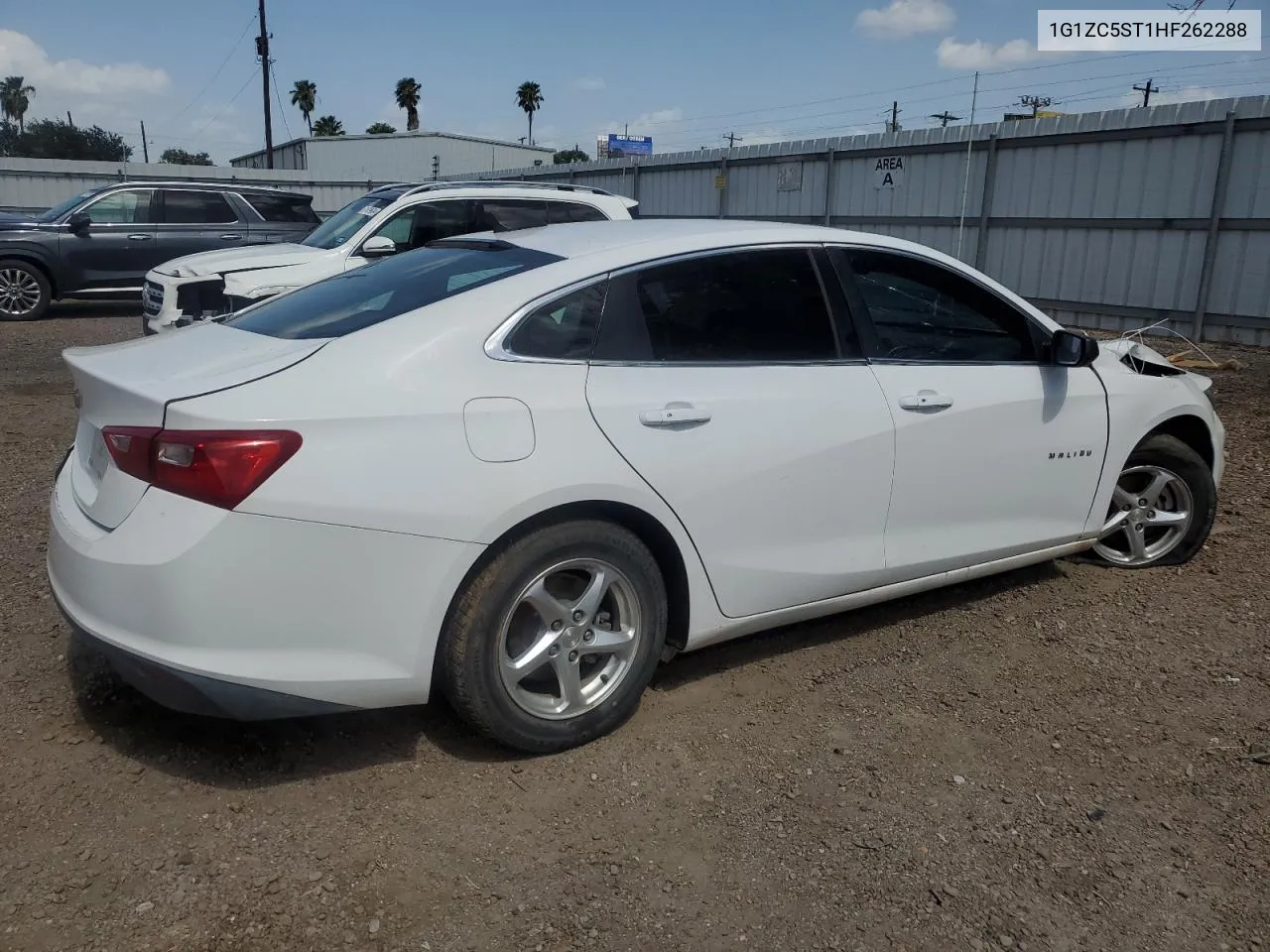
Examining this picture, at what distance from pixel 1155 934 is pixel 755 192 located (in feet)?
50.3

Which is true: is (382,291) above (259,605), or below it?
above

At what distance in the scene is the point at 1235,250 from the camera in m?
10.4

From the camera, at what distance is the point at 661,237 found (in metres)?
3.46

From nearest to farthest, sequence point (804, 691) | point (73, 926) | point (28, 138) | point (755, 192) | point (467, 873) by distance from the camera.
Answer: point (73, 926), point (467, 873), point (804, 691), point (755, 192), point (28, 138)

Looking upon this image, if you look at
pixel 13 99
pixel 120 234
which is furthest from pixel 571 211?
pixel 13 99

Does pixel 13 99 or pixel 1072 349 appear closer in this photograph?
pixel 1072 349

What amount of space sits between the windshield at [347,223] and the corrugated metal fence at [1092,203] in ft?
23.8

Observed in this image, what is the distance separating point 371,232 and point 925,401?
7.41m

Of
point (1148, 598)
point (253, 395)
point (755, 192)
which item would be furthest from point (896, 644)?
point (755, 192)

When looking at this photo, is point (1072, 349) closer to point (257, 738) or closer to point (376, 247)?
A: point (257, 738)

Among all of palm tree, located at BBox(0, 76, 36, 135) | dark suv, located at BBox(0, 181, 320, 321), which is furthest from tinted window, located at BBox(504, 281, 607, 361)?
palm tree, located at BBox(0, 76, 36, 135)

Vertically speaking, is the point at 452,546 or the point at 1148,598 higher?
the point at 452,546

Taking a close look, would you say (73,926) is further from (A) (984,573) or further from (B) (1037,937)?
(A) (984,573)

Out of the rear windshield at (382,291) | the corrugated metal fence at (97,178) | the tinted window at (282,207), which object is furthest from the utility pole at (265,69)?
the rear windshield at (382,291)
